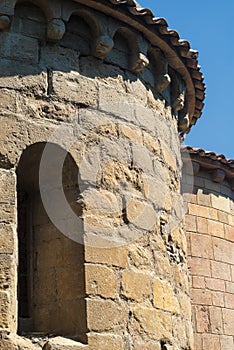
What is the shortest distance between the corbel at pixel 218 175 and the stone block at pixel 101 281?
13.4 ft

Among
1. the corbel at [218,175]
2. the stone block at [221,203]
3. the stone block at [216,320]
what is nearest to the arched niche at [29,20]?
the corbel at [218,175]

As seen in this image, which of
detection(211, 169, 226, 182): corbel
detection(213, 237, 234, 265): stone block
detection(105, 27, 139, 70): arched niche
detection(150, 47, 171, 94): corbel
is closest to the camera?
detection(105, 27, 139, 70): arched niche

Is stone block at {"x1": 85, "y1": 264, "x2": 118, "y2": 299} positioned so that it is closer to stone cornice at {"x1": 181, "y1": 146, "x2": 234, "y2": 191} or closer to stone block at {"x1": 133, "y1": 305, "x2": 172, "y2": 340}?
stone block at {"x1": 133, "y1": 305, "x2": 172, "y2": 340}

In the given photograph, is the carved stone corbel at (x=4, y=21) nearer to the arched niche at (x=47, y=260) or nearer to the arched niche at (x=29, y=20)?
the arched niche at (x=29, y=20)

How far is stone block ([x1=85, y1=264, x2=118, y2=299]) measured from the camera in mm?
5141

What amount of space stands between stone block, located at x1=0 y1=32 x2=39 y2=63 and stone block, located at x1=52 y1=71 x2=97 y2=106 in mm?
212

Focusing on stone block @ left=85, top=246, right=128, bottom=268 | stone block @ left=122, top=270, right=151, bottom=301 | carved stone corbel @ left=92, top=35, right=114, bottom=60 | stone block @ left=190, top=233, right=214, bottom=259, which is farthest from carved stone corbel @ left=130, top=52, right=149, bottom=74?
stone block @ left=190, top=233, right=214, bottom=259

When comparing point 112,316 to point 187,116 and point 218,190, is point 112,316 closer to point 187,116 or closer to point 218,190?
point 187,116

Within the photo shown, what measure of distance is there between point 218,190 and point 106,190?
403 centimetres

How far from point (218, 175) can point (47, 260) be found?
4.13 m

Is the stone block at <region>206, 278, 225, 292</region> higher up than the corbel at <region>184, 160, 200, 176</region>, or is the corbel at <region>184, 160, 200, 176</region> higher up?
the corbel at <region>184, 160, 200, 176</region>

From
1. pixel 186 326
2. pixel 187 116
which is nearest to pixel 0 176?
pixel 186 326

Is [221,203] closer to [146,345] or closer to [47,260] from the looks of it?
[146,345]

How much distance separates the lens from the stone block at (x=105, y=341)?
5.00 m
